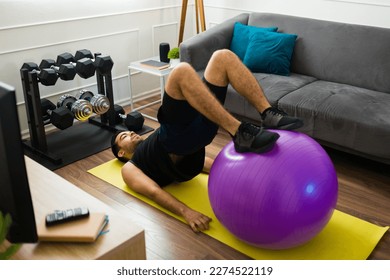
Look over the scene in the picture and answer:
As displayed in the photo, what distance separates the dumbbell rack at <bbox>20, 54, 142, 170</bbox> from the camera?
297cm

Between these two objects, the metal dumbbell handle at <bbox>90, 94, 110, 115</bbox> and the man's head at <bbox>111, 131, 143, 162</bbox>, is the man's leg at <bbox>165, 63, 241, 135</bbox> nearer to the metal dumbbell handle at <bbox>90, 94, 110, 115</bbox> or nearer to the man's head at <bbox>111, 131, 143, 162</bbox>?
the man's head at <bbox>111, 131, 143, 162</bbox>

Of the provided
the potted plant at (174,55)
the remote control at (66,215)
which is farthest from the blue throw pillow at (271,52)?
the remote control at (66,215)

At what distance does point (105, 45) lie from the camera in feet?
12.4

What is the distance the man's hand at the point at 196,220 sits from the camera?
7.51 ft

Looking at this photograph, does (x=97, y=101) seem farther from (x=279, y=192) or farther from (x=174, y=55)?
(x=279, y=192)

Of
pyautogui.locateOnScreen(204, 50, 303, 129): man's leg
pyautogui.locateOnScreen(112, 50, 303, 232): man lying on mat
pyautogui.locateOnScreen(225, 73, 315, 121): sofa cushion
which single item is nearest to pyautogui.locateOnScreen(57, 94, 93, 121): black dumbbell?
pyautogui.locateOnScreen(112, 50, 303, 232): man lying on mat

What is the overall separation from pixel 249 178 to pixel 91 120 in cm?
209

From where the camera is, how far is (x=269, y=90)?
3119 millimetres

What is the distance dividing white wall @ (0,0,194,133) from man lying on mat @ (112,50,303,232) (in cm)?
120

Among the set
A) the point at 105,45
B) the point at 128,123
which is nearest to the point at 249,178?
the point at 128,123

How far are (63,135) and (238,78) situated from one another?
5.55 ft

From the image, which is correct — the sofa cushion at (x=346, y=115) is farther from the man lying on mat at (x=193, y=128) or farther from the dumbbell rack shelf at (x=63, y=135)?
the dumbbell rack shelf at (x=63, y=135)

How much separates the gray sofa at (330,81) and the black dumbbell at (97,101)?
725mm
